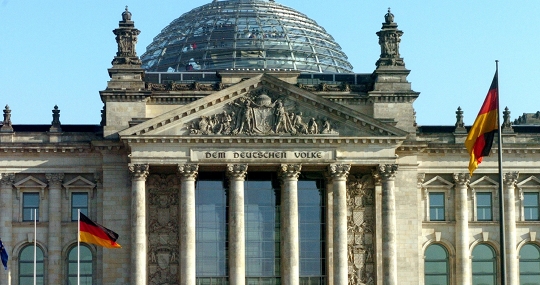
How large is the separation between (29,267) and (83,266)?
11.8 feet

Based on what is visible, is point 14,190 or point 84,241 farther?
point 14,190

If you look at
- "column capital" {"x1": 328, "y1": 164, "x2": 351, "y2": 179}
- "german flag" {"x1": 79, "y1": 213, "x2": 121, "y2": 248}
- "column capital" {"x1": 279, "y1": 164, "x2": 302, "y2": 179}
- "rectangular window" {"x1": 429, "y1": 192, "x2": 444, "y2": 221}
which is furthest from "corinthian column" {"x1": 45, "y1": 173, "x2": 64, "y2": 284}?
"rectangular window" {"x1": 429, "y1": 192, "x2": 444, "y2": 221}

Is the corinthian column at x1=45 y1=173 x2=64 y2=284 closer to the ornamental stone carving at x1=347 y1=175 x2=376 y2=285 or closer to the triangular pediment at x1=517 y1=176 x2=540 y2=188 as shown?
the ornamental stone carving at x1=347 y1=175 x2=376 y2=285

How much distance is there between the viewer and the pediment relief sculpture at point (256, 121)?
9131 centimetres

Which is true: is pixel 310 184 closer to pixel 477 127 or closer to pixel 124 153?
pixel 124 153

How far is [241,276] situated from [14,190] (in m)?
16.9

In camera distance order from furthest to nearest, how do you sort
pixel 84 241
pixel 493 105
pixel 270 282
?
pixel 270 282 → pixel 84 241 → pixel 493 105

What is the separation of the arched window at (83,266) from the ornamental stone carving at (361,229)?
1736 cm

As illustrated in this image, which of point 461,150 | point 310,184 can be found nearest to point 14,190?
point 310,184

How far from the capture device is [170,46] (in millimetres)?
111562

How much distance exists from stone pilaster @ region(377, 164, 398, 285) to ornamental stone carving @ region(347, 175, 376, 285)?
215 centimetres

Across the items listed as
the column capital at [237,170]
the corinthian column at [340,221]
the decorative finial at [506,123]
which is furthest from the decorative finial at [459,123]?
the column capital at [237,170]

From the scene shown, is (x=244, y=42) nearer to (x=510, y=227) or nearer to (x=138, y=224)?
(x=138, y=224)

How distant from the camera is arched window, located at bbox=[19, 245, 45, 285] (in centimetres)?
9394
